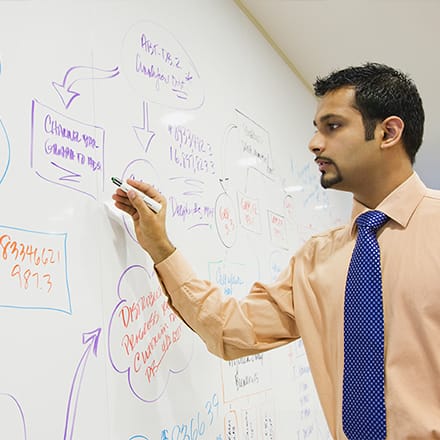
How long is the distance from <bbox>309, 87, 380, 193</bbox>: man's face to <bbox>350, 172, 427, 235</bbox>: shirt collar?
0.07 metres

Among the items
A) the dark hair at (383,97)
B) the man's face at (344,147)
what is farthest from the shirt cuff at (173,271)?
the dark hair at (383,97)

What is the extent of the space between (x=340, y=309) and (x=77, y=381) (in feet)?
1.53

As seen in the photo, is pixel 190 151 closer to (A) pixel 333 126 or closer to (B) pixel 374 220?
(A) pixel 333 126

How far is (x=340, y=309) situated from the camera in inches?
37.5

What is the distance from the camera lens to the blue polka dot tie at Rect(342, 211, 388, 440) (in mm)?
847

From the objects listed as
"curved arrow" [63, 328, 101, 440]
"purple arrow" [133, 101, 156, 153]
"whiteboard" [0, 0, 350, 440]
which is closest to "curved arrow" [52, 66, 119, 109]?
"whiteboard" [0, 0, 350, 440]

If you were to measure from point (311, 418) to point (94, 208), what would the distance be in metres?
1.22

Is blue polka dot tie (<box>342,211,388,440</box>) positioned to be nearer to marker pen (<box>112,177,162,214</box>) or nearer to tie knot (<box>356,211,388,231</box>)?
tie knot (<box>356,211,388,231</box>)

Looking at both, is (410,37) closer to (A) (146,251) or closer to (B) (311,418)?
(B) (311,418)

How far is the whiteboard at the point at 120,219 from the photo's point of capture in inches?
28.2

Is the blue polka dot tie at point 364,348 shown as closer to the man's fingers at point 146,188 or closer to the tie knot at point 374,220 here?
the tie knot at point 374,220

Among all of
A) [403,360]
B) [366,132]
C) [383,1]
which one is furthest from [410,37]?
[403,360]

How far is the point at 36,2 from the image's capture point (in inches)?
31.4

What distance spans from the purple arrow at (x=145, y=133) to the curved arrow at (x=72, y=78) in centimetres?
12
